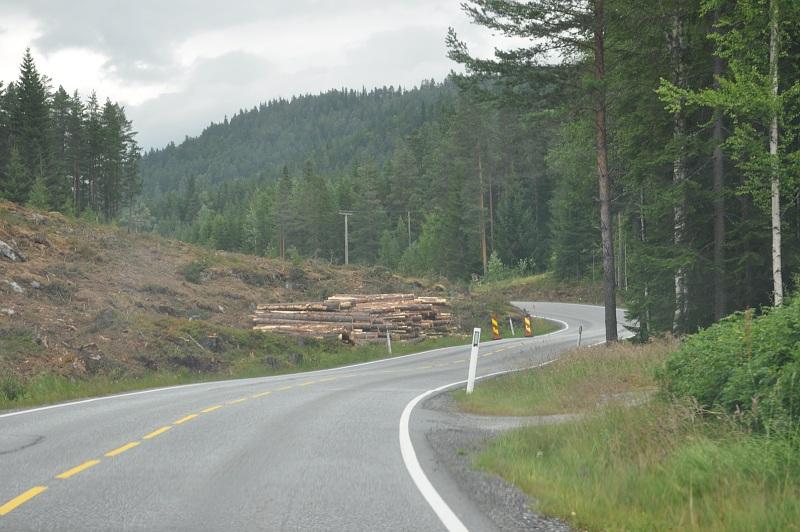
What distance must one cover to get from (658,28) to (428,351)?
50.9ft

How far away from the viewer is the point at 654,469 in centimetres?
642

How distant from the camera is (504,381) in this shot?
663 inches

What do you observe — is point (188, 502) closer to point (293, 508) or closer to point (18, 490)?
point (293, 508)

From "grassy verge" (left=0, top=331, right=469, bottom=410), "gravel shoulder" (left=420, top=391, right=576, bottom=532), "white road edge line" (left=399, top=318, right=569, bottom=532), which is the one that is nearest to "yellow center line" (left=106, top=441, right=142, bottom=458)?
"white road edge line" (left=399, top=318, right=569, bottom=532)

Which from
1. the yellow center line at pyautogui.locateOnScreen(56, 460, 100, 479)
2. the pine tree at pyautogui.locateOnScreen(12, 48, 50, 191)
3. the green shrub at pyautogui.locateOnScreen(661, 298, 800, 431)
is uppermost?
the pine tree at pyautogui.locateOnScreen(12, 48, 50, 191)

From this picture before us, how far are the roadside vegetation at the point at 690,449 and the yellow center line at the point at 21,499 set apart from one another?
4.49 m

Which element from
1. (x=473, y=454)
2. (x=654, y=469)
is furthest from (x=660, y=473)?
(x=473, y=454)

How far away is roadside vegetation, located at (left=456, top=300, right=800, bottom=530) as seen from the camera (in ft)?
17.6

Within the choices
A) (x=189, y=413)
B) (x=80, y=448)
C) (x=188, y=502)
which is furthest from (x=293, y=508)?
(x=189, y=413)

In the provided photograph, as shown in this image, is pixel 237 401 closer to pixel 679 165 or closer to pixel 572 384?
pixel 572 384

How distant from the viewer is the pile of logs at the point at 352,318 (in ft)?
99.5

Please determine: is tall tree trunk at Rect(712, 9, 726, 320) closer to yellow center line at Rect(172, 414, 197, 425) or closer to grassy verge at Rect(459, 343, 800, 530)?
grassy verge at Rect(459, 343, 800, 530)

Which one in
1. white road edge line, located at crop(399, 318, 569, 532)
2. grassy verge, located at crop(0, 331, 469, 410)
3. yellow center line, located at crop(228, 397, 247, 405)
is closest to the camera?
white road edge line, located at crop(399, 318, 569, 532)

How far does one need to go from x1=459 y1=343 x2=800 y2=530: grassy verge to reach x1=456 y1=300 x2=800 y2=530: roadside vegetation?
0.04 ft
